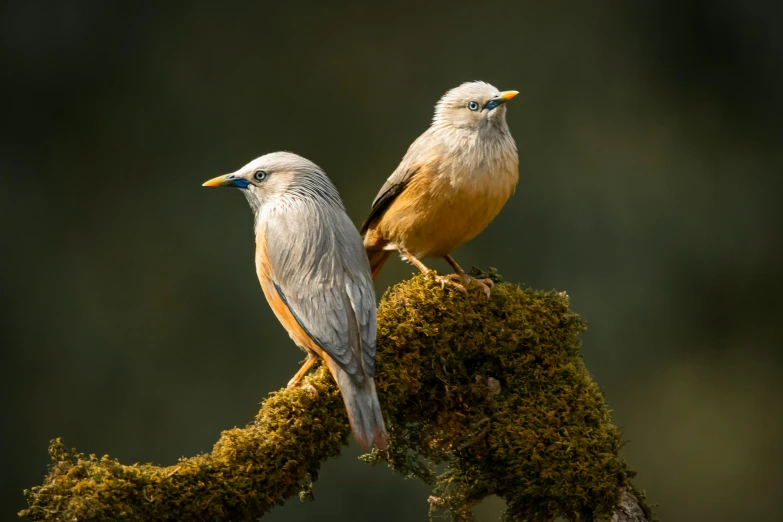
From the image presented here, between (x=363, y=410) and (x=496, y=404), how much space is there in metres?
0.63

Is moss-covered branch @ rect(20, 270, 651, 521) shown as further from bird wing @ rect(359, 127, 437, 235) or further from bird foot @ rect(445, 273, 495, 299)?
bird wing @ rect(359, 127, 437, 235)

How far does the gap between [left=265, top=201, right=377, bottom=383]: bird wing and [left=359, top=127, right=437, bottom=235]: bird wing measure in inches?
21.2

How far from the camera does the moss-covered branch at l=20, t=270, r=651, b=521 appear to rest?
2676 mm

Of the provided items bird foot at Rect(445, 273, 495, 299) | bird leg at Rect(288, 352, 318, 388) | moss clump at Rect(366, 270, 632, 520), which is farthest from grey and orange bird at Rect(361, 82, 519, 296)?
bird leg at Rect(288, 352, 318, 388)

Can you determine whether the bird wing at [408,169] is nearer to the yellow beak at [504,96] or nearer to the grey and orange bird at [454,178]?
the grey and orange bird at [454,178]

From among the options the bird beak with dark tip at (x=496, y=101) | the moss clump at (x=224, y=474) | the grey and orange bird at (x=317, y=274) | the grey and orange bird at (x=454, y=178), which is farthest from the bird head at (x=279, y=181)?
the bird beak with dark tip at (x=496, y=101)

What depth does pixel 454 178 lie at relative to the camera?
348 centimetres

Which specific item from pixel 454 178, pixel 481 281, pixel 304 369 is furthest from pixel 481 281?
pixel 304 369

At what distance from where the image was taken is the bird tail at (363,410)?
2652 mm

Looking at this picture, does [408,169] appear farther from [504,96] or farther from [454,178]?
[504,96]

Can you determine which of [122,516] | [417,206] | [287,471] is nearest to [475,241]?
[417,206]

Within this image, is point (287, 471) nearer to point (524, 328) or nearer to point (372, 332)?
point (372, 332)

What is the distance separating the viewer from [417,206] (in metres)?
3.56

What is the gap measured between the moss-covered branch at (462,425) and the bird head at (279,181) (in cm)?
46
